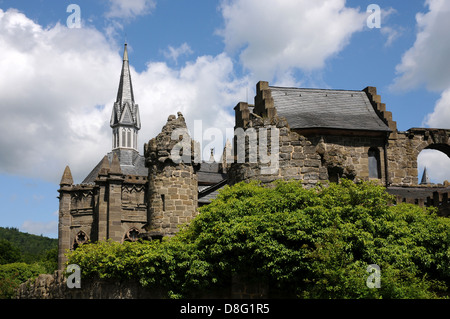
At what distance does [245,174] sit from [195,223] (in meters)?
2.25

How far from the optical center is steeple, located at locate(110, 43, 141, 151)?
85.1 meters

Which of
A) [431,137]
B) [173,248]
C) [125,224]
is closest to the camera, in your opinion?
[173,248]

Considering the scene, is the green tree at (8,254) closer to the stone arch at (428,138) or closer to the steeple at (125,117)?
the steeple at (125,117)

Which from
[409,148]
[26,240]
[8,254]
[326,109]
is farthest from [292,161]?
[26,240]

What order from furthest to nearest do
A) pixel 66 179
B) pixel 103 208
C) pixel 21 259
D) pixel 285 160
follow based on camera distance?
1. pixel 21 259
2. pixel 66 179
3. pixel 103 208
4. pixel 285 160

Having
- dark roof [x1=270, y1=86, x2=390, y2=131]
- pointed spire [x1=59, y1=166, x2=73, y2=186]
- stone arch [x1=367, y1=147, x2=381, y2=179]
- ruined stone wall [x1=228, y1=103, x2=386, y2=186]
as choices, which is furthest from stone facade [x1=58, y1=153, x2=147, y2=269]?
ruined stone wall [x1=228, y1=103, x2=386, y2=186]

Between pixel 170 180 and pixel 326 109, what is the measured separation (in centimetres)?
1582

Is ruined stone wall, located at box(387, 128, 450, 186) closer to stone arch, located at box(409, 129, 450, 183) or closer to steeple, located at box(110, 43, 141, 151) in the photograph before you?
stone arch, located at box(409, 129, 450, 183)

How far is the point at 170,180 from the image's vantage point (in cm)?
2433

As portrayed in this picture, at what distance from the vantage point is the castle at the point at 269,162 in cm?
1911

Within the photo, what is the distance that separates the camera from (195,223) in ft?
64.4

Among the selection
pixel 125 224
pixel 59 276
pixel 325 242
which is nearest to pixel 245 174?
pixel 325 242

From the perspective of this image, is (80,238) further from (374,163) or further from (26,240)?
(26,240)
